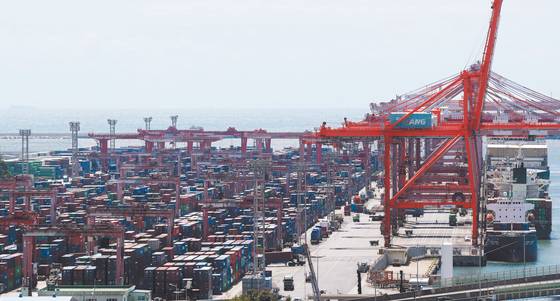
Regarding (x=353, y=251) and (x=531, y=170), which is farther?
(x=531, y=170)

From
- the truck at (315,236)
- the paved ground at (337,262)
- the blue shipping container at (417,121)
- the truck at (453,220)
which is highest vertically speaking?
the blue shipping container at (417,121)

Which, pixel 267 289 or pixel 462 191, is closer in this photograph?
pixel 267 289

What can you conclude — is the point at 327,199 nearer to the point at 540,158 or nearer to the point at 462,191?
the point at 462,191

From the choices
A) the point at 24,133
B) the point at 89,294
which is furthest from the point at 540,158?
the point at 89,294

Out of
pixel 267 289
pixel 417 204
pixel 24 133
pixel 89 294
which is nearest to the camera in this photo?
pixel 89 294

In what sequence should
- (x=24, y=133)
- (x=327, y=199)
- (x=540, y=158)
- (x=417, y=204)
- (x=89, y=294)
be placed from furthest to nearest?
1. (x=540, y=158)
2. (x=24, y=133)
3. (x=327, y=199)
4. (x=417, y=204)
5. (x=89, y=294)

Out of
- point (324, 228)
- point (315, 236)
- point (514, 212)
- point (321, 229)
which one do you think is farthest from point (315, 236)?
point (514, 212)

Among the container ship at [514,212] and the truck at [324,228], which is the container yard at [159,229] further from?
the container ship at [514,212]

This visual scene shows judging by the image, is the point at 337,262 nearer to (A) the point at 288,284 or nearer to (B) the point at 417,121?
(A) the point at 288,284

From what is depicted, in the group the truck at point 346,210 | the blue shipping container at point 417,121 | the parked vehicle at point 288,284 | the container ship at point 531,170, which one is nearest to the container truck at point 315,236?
the blue shipping container at point 417,121
